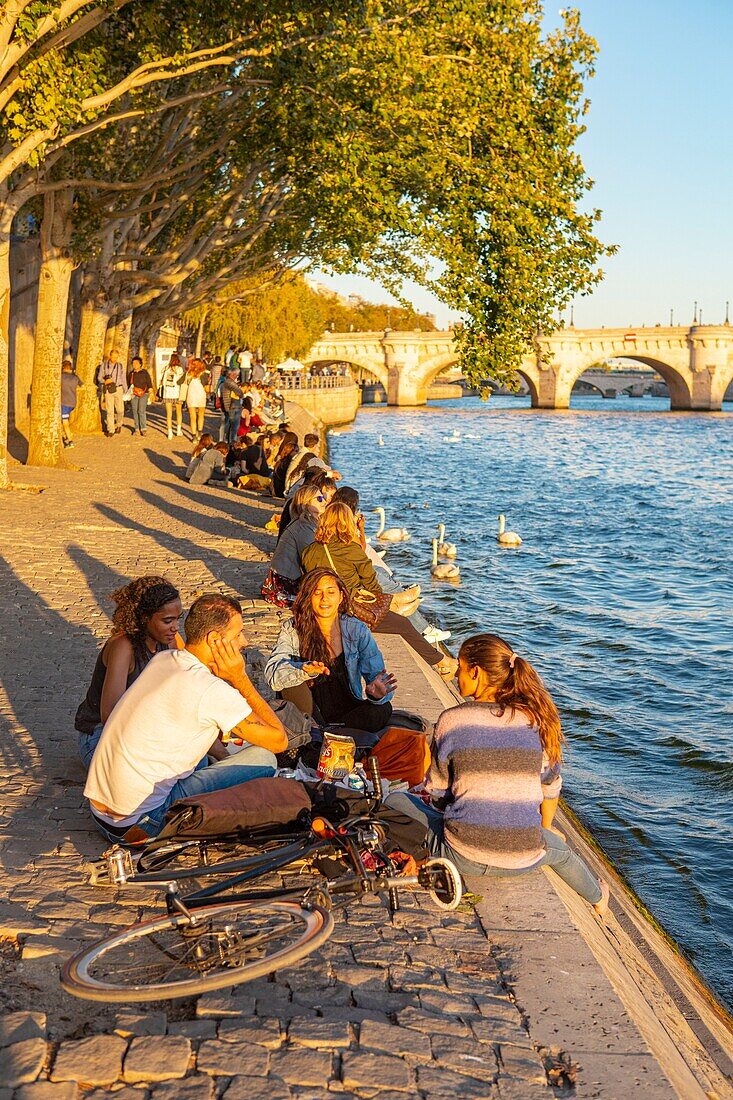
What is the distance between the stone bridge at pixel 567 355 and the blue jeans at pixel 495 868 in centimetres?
8918

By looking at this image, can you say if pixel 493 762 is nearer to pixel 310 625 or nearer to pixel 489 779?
pixel 489 779

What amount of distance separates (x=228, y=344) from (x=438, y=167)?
1477 inches

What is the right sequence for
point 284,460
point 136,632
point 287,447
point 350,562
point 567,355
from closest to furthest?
point 136,632 → point 350,562 → point 287,447 → point 284,460 → point 567,355

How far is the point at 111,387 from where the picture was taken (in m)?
26.0

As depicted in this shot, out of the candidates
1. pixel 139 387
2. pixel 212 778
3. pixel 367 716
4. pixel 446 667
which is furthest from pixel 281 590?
pixel 139 387

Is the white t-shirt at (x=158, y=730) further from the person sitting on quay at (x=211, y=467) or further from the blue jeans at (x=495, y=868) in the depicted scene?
the person sitting on quay at (x=211, y=467)

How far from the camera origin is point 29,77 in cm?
1430

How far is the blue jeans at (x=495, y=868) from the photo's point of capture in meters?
5.04

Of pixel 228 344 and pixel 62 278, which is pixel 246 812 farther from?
pixel 228 344

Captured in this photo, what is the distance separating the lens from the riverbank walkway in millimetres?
3541

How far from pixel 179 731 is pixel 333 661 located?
5.74 ft

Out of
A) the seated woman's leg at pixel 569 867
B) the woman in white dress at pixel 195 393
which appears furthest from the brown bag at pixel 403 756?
the woman in white dress at pixel 195 393

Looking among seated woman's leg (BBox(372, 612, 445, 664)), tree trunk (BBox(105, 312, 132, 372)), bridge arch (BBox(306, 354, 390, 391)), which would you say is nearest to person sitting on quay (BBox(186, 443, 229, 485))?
tree trunk (BBox(105, 312, 132, 372))

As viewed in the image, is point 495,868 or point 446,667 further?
point 446,667
